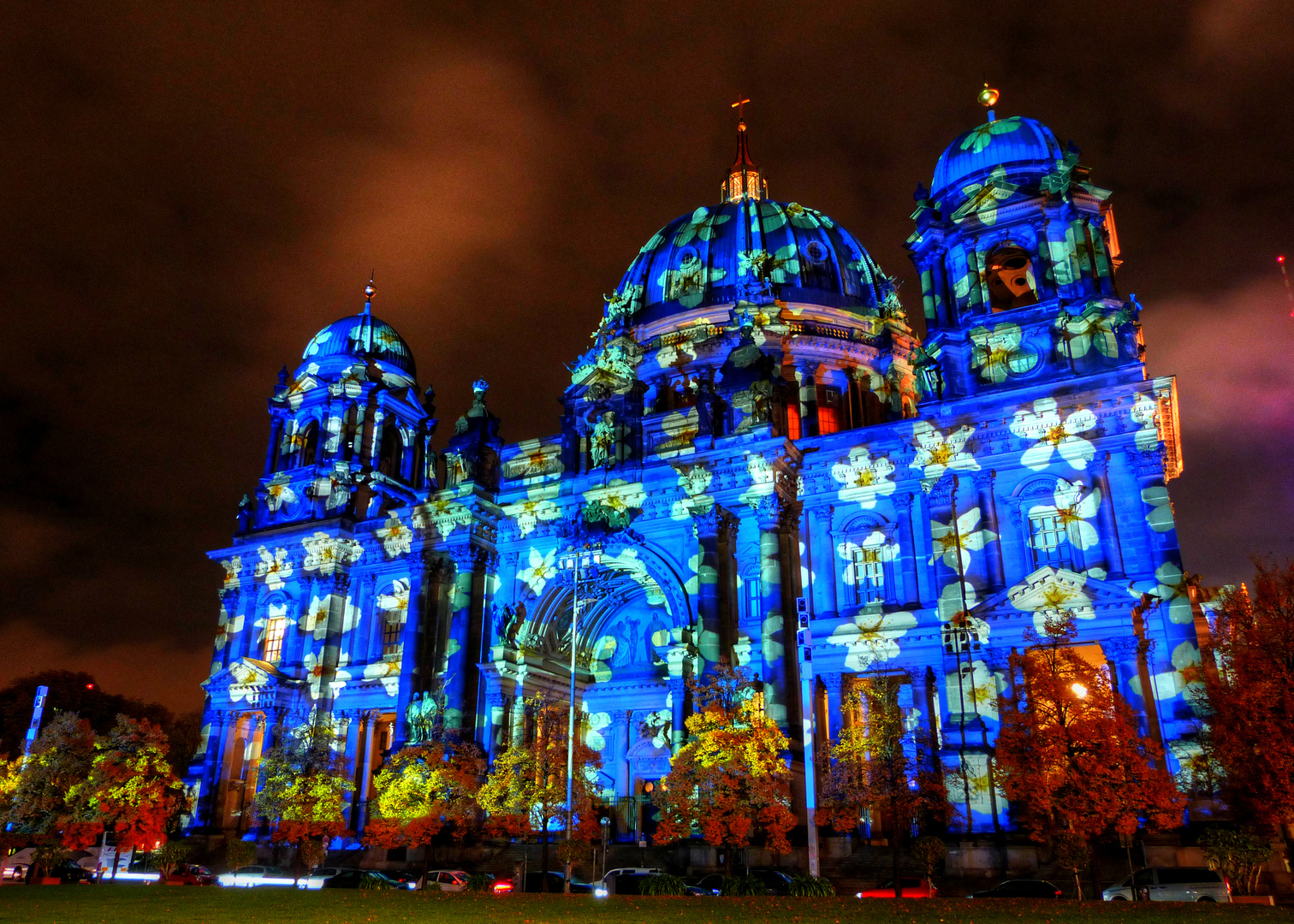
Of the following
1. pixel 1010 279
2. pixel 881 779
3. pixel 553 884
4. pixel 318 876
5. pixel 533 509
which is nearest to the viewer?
pixel 553 884

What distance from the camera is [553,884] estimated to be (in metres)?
35.2

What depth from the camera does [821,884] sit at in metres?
28.7

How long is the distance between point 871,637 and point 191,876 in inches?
1268

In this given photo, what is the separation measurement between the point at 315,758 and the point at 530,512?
53.0 feet

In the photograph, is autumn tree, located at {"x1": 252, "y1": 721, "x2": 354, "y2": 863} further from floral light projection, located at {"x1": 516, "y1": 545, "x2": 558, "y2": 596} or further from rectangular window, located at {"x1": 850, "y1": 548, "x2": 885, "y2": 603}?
rectangular window, located at {"x1": 850, "y1": 548, "x2": 885, "y2": 603}

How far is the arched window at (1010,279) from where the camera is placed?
47.1 m

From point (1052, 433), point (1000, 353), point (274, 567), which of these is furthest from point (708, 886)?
point (274, 567)

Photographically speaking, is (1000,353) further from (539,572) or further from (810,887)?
(810,887)

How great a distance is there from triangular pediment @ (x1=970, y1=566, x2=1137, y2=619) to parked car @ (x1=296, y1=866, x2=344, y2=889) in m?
29.1

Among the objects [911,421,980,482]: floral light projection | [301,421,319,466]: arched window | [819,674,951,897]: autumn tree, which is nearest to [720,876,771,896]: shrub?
[819,674,951,897]: autumn tree

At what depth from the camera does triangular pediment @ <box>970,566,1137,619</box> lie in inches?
1478

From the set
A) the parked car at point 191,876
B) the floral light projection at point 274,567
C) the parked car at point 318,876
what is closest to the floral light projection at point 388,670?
the floral light projection at point 274,567

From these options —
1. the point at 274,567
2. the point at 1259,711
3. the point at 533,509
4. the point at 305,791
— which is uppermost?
the point at 533,509

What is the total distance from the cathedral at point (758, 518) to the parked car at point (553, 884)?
9.50m
